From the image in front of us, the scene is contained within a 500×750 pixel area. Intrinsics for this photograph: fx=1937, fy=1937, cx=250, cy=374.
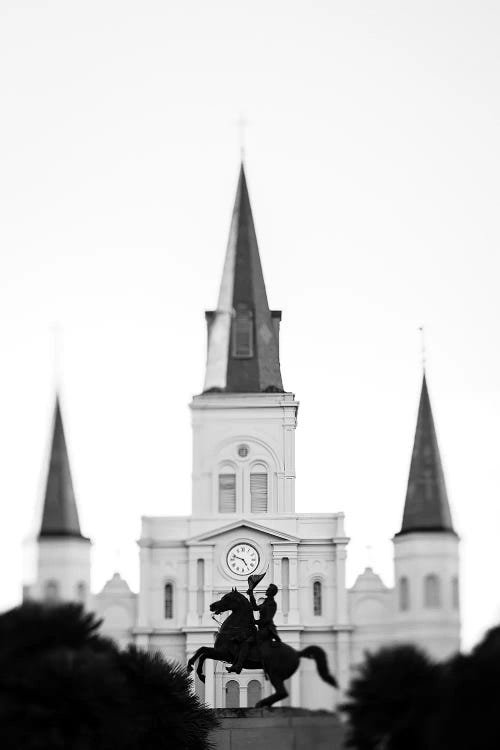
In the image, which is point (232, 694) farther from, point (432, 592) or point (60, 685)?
point (60, 685)

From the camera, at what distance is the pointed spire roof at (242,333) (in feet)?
361

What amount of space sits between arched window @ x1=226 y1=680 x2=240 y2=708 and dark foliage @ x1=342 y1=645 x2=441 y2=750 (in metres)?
58.1

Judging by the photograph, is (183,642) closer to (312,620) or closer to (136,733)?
(312,620)

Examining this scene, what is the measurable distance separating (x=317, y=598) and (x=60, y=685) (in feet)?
212

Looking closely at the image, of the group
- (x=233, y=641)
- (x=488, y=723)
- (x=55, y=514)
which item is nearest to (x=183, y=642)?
(x=233, y=641)

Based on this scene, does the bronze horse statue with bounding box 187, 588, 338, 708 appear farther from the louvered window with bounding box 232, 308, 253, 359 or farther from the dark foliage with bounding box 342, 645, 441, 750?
the louvered window with bounding box 232, 308, 253, 359

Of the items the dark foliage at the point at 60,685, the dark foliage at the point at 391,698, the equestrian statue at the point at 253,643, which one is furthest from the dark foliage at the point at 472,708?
the equestrian statue at the point at 253,643

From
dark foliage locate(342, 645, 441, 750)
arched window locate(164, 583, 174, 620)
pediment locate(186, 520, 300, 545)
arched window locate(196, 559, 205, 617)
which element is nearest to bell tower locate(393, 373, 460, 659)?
dark foliage locate(342, 645, 441, 750)

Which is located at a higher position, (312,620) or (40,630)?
(312,620)

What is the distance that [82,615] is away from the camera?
4316 cm

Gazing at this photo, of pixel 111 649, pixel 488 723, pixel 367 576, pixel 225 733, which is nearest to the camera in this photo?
pixel 488 723

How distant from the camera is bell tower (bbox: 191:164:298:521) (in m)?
108

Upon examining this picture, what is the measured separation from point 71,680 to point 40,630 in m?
Result: 1.35

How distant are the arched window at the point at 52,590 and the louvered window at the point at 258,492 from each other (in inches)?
2539
